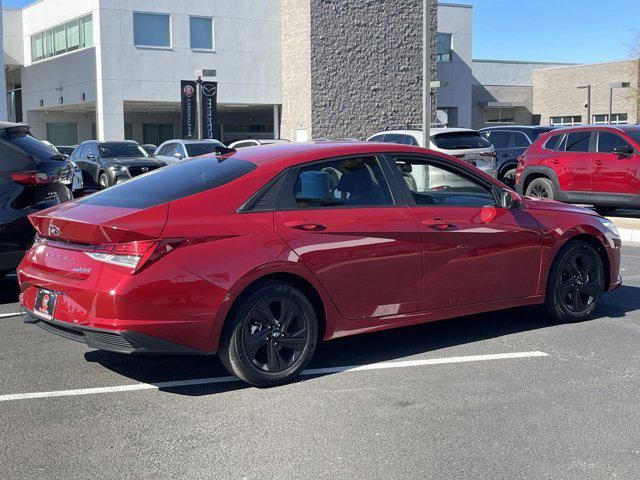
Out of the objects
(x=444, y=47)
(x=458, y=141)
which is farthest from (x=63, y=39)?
(x=458, y=141)

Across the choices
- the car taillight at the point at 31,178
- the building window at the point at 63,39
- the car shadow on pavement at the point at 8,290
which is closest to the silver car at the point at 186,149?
the car shadow on pavement at the point at 8,290

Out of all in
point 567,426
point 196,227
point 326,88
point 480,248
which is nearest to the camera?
point 567,426

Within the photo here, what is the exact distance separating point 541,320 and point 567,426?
2679 millimetres

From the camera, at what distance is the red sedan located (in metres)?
4.96

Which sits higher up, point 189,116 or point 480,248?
point 189,116

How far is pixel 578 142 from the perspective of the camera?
1544cm

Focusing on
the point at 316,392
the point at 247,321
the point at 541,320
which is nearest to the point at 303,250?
the point at 247,321

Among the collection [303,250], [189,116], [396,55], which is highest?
[396,55]

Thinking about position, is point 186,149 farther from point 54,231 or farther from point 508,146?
point 54,231

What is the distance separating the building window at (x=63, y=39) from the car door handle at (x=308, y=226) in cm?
3537

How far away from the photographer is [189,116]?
36.3 m

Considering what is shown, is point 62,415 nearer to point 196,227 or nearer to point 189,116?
point 196,227

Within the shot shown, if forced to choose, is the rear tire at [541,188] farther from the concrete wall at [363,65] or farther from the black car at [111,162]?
the concrete wall at [363,65]

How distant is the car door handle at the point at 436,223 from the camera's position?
6.01 meters
